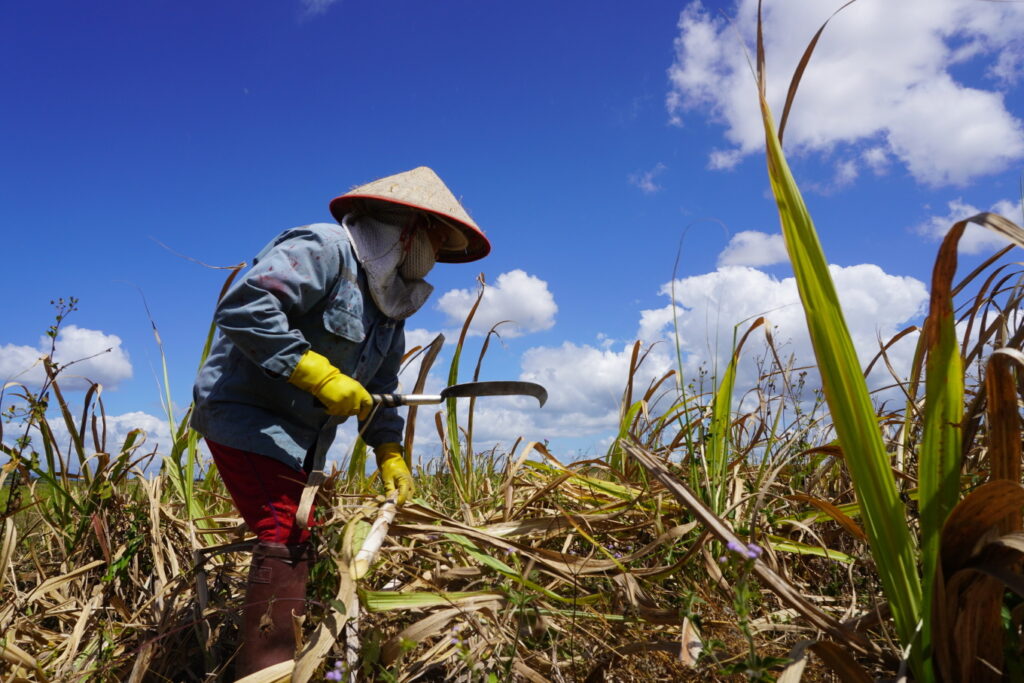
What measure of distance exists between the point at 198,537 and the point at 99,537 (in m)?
0.35

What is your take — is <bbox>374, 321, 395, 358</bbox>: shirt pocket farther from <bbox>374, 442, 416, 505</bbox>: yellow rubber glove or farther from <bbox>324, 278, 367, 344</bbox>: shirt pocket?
<bbox>374, 442, 416, 505</bbox>: yellow rubber glove

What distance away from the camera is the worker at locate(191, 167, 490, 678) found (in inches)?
81.8

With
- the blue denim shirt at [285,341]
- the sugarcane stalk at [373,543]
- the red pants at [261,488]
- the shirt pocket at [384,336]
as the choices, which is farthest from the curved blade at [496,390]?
the sugarcane stalk at [373,543]

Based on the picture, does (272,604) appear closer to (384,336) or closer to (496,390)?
(384,336)

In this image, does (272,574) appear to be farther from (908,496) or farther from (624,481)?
(908,496)

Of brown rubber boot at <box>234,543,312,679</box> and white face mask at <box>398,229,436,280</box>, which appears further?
white face mask at <box>398,229,436,280</box>

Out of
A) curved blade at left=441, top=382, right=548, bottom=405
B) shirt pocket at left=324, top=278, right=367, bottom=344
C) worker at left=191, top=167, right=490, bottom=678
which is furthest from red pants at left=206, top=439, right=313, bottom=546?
curved blade at left=441, top=382, right=548, bottom=405

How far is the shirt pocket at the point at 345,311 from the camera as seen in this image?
2.41 metres

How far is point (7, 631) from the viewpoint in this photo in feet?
7.66

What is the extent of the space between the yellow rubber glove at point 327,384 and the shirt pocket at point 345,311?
14cm

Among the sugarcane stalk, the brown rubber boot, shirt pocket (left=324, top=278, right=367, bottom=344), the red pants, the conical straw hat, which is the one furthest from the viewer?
the conical straw hat

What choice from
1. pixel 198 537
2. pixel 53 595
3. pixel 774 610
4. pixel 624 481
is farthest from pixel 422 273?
pixel 53 595

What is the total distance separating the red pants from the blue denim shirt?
0.12 feet

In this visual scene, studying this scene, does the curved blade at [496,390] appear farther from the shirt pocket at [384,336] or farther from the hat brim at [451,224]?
the hat brim at [451,224]
